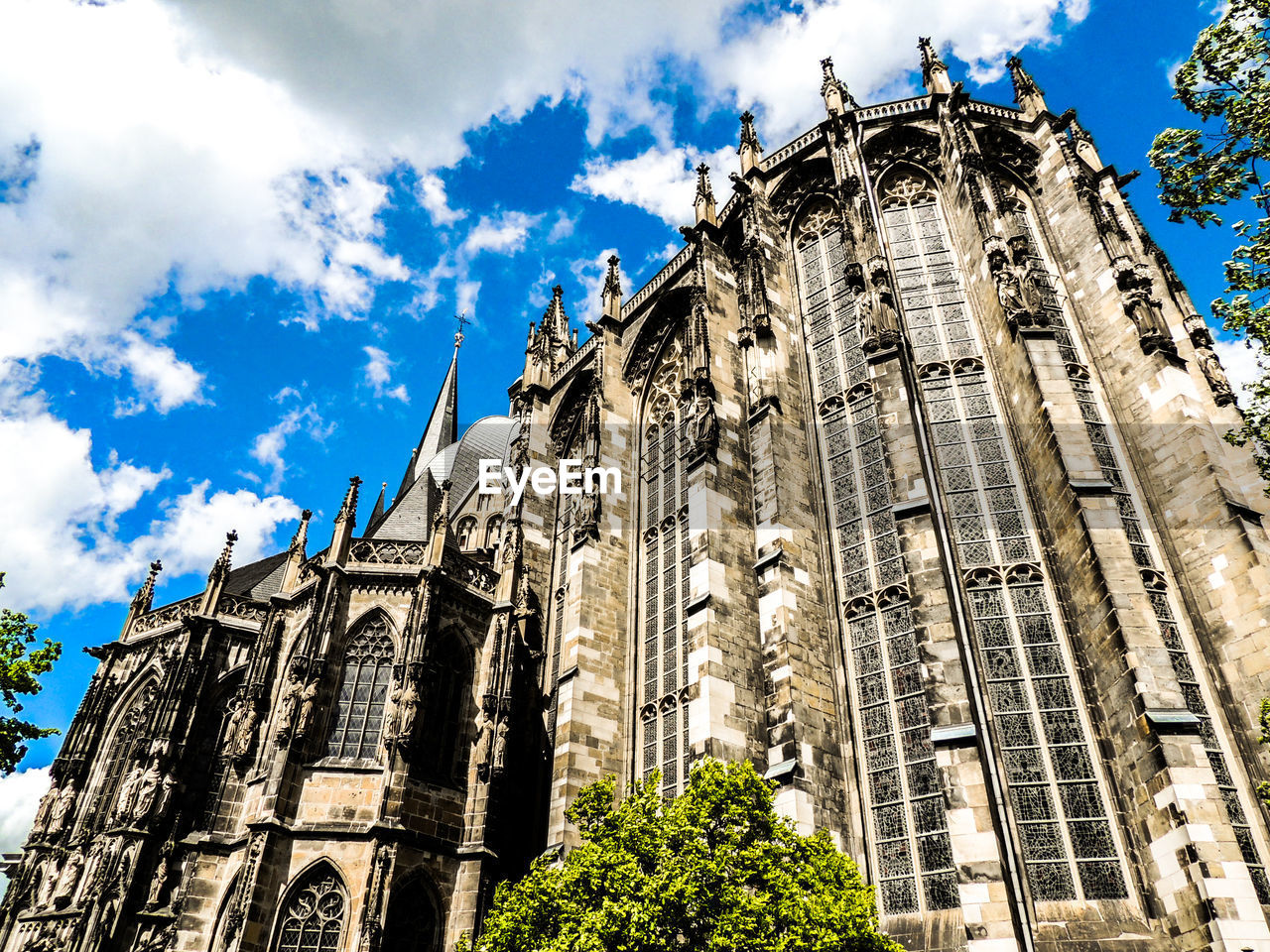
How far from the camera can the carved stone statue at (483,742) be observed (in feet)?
55.1

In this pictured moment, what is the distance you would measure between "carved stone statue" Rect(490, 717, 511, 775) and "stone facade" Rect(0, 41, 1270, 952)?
38mm

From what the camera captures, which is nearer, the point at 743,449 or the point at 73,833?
the point at 743,449

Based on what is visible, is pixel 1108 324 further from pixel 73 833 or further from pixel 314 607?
pixel 73 833

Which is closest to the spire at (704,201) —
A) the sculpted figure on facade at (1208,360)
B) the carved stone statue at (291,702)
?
the sculpted figure on facade at (1208,360)

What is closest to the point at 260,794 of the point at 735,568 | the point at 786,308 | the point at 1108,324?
the point at 735,568

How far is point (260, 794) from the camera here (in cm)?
1552

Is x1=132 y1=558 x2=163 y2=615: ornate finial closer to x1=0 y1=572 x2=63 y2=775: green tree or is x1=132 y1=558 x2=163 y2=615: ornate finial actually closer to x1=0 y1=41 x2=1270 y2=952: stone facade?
x1=0 y1=41 x2=1270 y2=952: stone facade

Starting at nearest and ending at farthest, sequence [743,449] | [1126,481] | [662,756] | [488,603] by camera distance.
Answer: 1. [1126,481]
2. [662,756]
3. [743,449]
4. [488,603]

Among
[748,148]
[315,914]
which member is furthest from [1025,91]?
[315,914]

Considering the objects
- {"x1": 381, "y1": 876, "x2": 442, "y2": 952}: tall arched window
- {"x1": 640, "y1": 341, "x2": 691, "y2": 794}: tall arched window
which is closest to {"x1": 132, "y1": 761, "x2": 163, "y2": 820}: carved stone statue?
{"x1": 381, "y1": 876, "x2": 442, "y2": 952}: tall arched window

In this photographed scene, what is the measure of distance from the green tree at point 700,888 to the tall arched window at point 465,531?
16556 millimetres

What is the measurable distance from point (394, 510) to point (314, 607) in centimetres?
506


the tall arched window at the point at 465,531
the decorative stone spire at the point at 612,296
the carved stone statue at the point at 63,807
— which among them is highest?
the decorative stone spire at the point at 612,296

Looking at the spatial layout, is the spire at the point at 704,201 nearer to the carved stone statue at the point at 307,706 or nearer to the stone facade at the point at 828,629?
the stone facade at the point at 828,629
